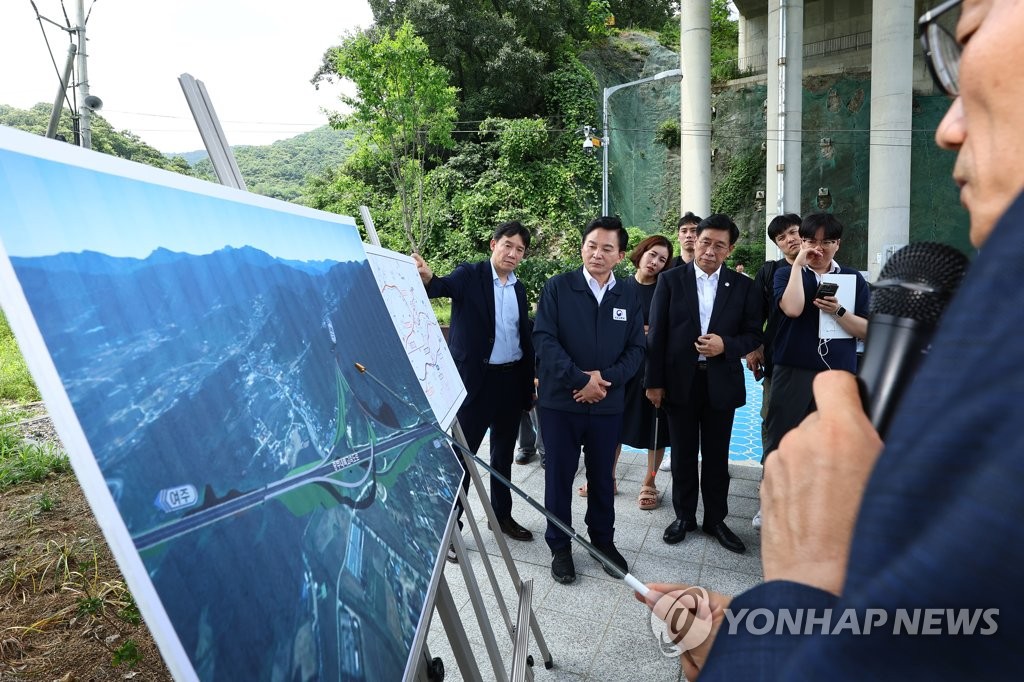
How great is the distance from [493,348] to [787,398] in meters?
1.70

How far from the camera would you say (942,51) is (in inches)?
28.6

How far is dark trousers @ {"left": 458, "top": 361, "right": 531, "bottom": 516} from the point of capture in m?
3.42

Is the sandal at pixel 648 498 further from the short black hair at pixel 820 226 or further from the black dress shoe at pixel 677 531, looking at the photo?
the short black hair at pixel 820 226

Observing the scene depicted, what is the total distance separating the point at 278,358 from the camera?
0.95 m

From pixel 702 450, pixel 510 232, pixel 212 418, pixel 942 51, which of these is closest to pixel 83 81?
pixel 510 232

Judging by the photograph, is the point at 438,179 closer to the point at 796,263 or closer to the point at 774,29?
the point at 774,29

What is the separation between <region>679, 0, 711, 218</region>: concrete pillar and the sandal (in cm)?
1090

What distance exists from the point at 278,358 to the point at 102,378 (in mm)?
343

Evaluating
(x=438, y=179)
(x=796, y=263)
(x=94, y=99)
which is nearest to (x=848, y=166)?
(x=438, y=179)

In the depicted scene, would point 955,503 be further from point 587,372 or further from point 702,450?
point 702,450

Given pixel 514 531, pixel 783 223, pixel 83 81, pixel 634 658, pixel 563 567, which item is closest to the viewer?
pixel 634 658

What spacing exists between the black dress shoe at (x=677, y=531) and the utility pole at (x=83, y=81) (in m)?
8.08

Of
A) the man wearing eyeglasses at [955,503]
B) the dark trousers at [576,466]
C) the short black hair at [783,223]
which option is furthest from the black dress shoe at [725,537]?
the man wearing eyeglasses at [955,503]

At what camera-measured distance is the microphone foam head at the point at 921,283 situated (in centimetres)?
65
